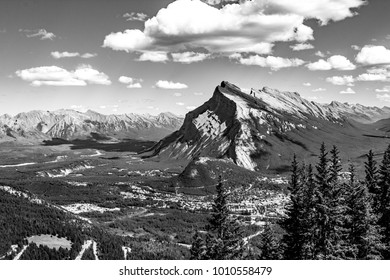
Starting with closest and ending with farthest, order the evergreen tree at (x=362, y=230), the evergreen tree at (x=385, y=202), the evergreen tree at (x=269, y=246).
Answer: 1. the evergreen tree at (x=362, y=230)
2. the evergreen tree at (x=385, y=202)
3. the evergreen tree at (x=269, y=246)

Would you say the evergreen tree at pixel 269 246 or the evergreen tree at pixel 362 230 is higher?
the evergreen tree at pixel 362 230

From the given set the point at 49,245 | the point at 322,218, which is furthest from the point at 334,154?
the point at 49,245

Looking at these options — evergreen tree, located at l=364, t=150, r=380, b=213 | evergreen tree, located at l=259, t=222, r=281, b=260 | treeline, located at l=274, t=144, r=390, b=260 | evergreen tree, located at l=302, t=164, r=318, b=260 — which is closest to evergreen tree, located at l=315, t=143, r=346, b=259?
treeline, located at l=274, t=144, r=390, b=260

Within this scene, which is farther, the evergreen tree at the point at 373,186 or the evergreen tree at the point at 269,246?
the evergreen tree at the point at 269,246

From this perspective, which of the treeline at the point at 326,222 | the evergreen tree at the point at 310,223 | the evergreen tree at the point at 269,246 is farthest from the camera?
the evergreen tree at the point at 269,246

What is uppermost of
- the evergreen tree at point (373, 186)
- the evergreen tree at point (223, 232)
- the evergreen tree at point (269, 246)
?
the evergreen tree at point (373, 186)

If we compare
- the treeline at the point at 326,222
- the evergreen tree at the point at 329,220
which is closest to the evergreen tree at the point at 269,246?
the treeline at the point at 326,222

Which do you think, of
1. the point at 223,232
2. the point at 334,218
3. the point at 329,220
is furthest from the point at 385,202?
the point at 223,232

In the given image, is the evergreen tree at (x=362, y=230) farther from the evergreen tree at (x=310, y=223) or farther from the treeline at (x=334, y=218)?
the evergreen tree at (x=310, y=223)

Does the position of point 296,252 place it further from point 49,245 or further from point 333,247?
point 49,245
